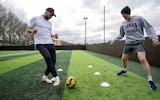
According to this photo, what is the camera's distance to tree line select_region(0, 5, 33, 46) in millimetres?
39188

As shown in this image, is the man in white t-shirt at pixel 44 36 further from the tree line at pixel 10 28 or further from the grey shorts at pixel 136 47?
the tree line at pixel 10 28

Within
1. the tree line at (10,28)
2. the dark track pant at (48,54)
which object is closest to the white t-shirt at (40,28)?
the dark track pant at (48,54)

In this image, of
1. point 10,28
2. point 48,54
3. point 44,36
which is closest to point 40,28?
point 44,36

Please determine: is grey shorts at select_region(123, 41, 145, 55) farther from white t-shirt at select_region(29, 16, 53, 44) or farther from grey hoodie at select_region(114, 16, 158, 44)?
white t-shirt at select_region(29, 16, 53, 44)

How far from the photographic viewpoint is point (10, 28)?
42.1m

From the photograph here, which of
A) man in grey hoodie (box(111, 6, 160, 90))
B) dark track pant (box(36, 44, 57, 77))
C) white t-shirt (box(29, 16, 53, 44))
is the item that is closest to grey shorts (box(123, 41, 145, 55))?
man in grey hoodie (box(111, 6, 160, 90))

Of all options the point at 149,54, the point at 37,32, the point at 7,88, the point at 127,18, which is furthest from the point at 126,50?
the point at 149,54

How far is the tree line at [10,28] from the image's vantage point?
3919 cm

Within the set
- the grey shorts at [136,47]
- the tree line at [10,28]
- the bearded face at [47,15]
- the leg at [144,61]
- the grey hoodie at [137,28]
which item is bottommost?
the leg at [144,61]

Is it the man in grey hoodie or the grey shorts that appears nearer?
the man in grey hoodie

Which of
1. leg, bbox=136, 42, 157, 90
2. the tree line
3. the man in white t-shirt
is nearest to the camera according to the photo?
leg, bbox=136, 42, 157, 90

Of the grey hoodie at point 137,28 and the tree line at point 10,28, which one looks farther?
the tree line at point 10,28

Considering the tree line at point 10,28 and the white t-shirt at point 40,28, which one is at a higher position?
the tree line at point 10,28

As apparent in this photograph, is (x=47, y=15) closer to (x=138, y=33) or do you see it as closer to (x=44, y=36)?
(x=44, y=36)
